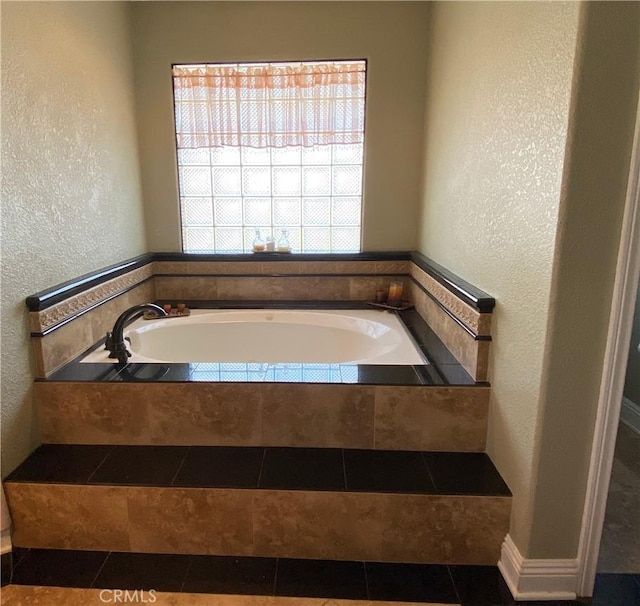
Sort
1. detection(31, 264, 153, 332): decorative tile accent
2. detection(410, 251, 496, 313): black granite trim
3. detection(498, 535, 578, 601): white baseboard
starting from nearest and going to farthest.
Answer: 1. detection(498, 535, 578, 601): white baseboard
2. detection(410, 251, 496, 313): black granite trim
3. detection(31, 264, 153, 332): decorative tile accent

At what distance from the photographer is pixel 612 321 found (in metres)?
1.27

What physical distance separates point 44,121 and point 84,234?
1.73ft

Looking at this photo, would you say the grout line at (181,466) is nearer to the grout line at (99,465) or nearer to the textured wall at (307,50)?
the grout line at (99,465)

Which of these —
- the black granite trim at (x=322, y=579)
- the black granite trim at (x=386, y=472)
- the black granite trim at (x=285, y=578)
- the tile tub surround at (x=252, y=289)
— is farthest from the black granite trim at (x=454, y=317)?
the black granite trim at (x=322, y=579)

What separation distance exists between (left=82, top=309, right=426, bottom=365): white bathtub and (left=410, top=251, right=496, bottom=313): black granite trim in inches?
14.6

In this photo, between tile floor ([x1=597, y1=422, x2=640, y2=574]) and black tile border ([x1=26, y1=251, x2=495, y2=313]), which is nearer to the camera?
tile floor ([x1=597, y1=422, x2=640, y2=574])

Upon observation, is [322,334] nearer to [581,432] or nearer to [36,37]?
[581,432]

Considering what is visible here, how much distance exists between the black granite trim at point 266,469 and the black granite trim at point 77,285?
1.93 feet

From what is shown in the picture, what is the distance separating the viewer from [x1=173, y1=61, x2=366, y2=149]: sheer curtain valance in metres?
2.85

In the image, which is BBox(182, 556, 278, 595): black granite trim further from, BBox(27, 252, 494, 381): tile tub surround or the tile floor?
the tile floor

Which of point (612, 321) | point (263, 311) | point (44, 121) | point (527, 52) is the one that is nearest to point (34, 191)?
point (44, 121)

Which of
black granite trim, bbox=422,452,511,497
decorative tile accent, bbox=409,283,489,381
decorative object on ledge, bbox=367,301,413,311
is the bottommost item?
black granite trim, bbox=422,452,511,497

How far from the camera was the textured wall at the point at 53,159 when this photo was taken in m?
1.66

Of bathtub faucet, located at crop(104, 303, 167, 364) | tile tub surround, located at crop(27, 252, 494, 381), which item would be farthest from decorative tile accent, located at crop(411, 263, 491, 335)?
bathtub faucet, located at crop(104, 303, 167, 364)
